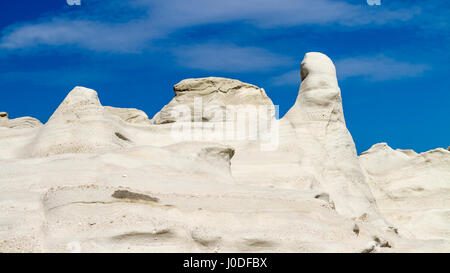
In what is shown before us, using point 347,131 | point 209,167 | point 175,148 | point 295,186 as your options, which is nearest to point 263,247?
point 209,167

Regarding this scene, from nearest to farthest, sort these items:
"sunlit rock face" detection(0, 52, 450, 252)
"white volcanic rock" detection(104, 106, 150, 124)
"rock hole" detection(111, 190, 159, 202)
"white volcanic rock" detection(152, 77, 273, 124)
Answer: "sunlit rock face" detection(0, 52, 450, 252), "rock hole" detection(111, 190, 159, 202), "white volcanic rock" detection(152, 77, 273, 124), "white volcanic rock" detection(104, 106, 150, 124)

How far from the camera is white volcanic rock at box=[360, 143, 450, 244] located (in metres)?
A: 17.7

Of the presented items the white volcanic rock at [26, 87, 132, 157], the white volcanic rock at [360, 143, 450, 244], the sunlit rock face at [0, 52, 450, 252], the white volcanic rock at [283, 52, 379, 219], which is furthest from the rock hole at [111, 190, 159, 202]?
the white volcanic rock at [360, 143, 450, 244]

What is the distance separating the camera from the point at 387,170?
20000 millimetres

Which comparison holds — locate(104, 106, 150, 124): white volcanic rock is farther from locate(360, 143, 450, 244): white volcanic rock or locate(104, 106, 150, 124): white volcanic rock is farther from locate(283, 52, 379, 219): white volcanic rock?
locate(360, 143, 450, 244): white volcanic rock

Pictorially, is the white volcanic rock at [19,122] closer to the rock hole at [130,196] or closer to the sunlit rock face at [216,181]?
the sunlit rock face at [216,181]

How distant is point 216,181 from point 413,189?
31.0 feet

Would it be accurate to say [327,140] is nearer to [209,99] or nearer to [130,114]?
[209,99]

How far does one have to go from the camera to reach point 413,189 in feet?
62.7

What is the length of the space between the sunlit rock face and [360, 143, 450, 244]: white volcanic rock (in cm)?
3

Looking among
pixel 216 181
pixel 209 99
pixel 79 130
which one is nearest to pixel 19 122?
pixel 209 99

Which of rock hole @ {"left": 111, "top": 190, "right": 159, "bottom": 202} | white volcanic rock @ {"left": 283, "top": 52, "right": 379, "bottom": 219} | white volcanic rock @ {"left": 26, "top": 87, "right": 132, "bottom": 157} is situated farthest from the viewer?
white volcanic rock @ {"left": 283, "top": 52, "right": 379, "bottom": 219}
